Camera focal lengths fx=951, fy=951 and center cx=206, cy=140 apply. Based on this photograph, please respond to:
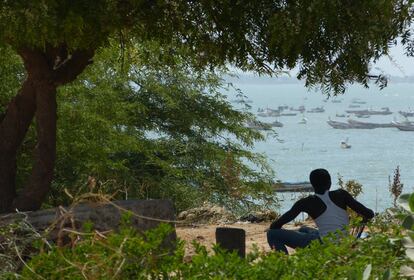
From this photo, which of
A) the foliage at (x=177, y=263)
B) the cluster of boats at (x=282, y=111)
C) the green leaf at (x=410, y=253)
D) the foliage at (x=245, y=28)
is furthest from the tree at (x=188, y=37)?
the cluster of boats at (x=282, y=111)

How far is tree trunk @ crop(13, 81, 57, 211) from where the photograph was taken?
11.3 metres

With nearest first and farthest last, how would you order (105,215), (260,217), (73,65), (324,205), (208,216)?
(324,205), (105,215), (73,65), (260,217), (208,216)

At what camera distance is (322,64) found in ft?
36.5

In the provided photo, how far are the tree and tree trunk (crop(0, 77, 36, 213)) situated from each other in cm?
1

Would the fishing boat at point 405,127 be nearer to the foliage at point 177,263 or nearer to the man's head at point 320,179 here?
the man's head at point 320,179

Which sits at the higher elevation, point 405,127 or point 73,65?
point 405,127

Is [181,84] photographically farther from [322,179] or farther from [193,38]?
[322,179]

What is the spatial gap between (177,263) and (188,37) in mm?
6757

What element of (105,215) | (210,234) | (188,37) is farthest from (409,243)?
(210,234)

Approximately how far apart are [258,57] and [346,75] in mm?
1092

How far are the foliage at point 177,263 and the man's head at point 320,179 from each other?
11.9 feet

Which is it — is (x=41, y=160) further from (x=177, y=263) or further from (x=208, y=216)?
(x=177, y=263)

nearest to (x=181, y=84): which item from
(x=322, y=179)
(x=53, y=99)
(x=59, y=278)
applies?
(x=53, y=99)

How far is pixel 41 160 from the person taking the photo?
11.5 meters
